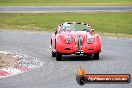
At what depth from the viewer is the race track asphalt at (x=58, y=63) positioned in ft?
45.6

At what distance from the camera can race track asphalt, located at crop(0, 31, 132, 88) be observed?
13.9m

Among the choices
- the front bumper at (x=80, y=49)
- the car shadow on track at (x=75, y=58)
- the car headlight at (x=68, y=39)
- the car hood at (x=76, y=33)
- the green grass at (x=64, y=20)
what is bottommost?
the green grass at (x=64, y=20)

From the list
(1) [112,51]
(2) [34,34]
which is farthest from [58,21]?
(1) [112,51]

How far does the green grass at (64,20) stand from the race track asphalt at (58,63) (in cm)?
623

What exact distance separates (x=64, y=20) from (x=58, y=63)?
23.5 m

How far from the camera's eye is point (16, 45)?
26.3m

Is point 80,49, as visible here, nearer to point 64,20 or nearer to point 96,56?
point 96,56

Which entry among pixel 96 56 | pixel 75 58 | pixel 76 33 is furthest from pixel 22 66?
pixel 75 58

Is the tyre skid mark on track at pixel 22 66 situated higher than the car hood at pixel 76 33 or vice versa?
the car hood at pixel 76 33

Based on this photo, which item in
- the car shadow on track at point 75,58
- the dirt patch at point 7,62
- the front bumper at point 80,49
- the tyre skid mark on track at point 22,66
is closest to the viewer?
the tyre skid mark on track at point 22,66

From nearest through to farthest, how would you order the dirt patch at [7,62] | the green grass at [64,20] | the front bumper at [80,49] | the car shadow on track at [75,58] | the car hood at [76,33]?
the dirt patch at [7,62]
the front bumper at [80,49]
the car hood at [76,33]
the car shadow on track at [75,58]
the green grass at [64,20]

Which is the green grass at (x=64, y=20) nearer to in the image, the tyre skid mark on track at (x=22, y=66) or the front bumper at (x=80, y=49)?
the front bumper at (x=80, y=49)

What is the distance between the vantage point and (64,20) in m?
42.2

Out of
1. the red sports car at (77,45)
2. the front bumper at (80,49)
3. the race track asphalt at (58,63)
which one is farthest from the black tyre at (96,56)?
the race track asphalt at (58,63)
